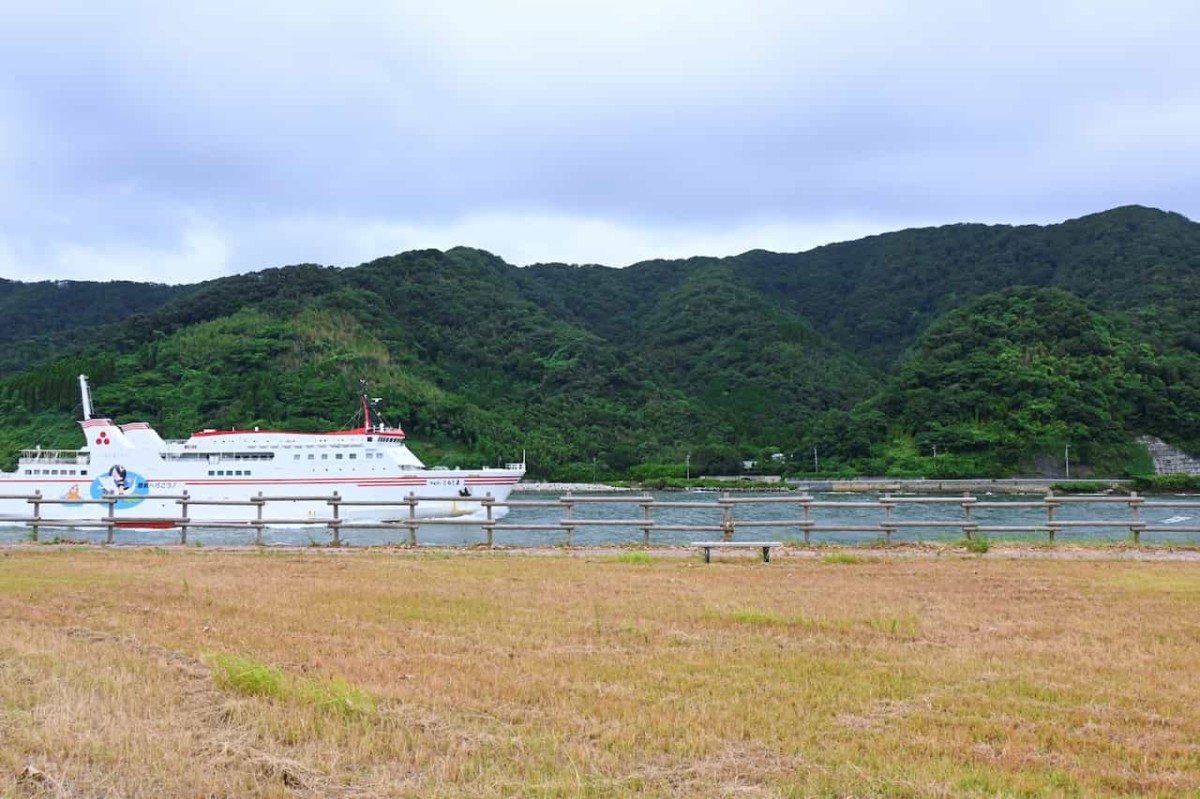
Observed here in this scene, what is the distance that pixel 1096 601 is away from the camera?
420 inches

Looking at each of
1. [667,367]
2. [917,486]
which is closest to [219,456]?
[917,486]

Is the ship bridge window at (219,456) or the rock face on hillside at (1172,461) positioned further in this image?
the rock face on hillside at (1172,461)

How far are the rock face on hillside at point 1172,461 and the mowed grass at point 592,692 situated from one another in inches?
Result: 3603

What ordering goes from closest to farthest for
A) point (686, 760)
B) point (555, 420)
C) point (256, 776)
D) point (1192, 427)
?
point (256, 776), point (686, 760), point (1192, 427), point (555, 420)

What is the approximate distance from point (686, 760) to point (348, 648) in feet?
11.8

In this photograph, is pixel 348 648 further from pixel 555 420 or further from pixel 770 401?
pixel 770 401

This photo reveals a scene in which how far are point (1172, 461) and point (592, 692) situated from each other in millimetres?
100302

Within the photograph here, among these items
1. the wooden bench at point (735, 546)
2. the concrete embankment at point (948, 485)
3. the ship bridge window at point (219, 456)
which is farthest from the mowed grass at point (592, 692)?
the concrete embankment at point (948, 485)

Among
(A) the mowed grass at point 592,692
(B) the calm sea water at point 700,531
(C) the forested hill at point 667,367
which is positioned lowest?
(B) the calm sea water at point 700,531

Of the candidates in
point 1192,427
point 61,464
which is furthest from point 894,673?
point 1192,427

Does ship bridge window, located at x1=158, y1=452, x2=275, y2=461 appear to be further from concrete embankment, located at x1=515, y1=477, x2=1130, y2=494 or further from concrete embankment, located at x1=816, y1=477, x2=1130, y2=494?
concrete embankment, located at x1=816, y1=477, x2=1130, y2=494

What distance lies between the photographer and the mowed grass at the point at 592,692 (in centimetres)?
470

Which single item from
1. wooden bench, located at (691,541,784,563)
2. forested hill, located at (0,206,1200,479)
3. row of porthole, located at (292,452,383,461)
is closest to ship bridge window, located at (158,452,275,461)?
row of porthole, located at (292,452,383,461)

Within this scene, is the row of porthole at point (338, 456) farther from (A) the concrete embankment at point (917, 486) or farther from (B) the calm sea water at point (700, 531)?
(A) the concrete embankment at point (917, 486)
